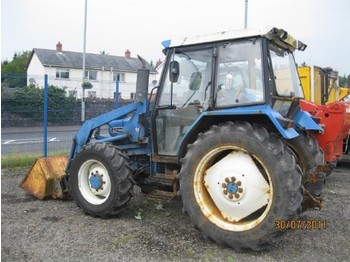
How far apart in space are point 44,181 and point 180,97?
261 cm

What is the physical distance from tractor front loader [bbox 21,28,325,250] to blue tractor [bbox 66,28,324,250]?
11 mm

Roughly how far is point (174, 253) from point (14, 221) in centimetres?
228

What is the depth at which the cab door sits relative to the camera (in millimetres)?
4766

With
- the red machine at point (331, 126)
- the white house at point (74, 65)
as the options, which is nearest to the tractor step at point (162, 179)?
the red machine at point (331, 126)

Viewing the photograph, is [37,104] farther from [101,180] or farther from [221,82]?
[221,82]

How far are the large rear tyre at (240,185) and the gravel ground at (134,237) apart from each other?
248 millimetres

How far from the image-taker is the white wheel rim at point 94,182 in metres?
5.26

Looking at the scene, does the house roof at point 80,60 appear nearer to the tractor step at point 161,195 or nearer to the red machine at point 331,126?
the red machine at point 331,126

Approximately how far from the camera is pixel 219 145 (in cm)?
414

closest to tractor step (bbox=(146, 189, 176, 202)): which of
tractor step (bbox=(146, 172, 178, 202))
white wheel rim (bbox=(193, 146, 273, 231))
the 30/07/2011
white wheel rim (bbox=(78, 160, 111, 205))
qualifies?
tractor step (bbox=(146, 172, 178, 202))

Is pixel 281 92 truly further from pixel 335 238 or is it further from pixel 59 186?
pixel 59 186

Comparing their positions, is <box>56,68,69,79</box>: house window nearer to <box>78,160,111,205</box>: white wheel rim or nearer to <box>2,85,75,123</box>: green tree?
<box>2,85,75,123</box>: green tree

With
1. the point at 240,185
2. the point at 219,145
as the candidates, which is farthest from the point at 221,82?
the point at 240,185

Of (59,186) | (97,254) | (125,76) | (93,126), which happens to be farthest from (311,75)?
(125,76)
